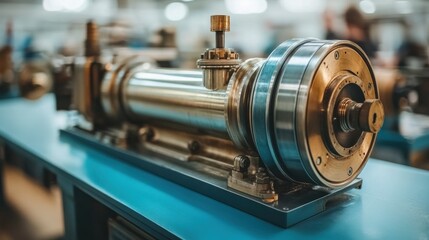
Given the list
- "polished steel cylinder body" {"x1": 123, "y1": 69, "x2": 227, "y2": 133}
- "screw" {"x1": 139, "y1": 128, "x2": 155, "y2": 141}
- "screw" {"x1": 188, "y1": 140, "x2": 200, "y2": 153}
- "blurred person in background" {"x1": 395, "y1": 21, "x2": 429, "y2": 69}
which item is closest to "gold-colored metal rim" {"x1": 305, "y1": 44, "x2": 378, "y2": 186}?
"polished steel cylinder body" {"x1": 123, "y1": 69, "x2": 227, "y2": 133}

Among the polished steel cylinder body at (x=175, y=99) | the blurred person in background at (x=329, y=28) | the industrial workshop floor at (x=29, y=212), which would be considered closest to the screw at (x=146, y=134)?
the polished steel cylinder body at (x=175, y=99)

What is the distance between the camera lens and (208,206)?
93 centimetres

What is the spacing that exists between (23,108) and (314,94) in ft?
7.30

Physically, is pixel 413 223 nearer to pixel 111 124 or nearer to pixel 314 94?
pixel 314 94

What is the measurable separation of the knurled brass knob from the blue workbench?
0.41m

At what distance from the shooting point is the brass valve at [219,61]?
3.28 ft

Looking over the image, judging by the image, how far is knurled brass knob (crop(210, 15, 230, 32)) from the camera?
998 millimetres

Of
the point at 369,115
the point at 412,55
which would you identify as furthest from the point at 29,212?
the point at 412,55

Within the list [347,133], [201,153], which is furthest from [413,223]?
[201,153]

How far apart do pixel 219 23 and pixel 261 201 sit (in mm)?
441

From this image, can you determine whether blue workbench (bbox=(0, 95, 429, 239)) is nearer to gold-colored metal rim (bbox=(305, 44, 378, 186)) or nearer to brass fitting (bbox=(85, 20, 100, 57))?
gold-colored metal rim (bbox=(305, 44, 378, 186))

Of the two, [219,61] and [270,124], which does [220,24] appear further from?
[270,124]

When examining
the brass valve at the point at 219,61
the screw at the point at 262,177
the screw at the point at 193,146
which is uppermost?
the brass valve at the point at 219,61

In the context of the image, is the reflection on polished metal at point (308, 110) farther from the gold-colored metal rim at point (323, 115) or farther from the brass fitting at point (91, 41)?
the brass fitting at point (91, 41)
